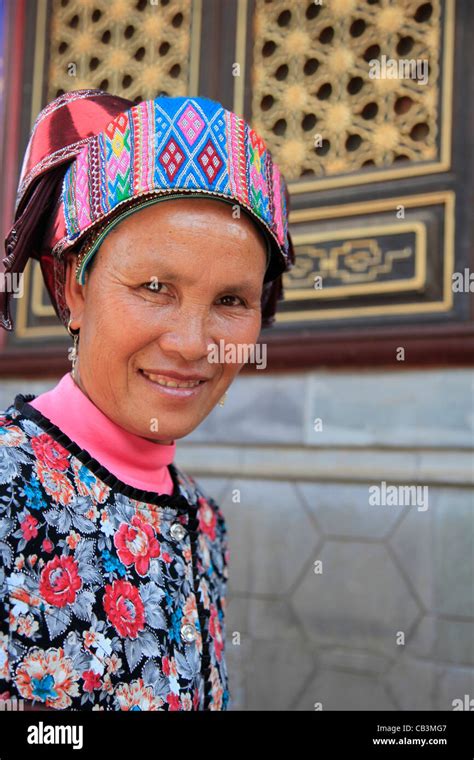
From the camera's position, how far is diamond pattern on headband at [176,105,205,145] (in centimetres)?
137

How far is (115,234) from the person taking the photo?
4.50 feet

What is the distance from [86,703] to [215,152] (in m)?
0.90

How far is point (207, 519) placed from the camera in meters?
1.81

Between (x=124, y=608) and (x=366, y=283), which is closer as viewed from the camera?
(x=124, y=608)

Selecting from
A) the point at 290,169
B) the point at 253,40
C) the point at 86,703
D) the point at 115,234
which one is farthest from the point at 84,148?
the point at 253,40

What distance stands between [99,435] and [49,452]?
0.10 m

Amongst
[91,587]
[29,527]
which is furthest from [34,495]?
[91,587]

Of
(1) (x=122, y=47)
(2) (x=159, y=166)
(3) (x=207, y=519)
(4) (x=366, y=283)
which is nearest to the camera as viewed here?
(2) (x=159, y=166)

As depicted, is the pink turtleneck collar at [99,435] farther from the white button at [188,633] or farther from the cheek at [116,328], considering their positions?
the white button at [188,633]

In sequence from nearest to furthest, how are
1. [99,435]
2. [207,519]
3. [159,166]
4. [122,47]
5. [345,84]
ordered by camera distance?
1. [159,166]
2. [99,435]
3. [207,519]
4. [345,84]
5. [122,47]

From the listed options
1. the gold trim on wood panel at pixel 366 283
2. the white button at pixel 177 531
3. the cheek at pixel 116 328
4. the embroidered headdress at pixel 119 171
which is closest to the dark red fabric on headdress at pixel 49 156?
the embroidered headdress at pixel 119 171

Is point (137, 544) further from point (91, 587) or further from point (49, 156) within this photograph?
point (49, 156)

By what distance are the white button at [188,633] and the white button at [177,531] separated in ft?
0.51

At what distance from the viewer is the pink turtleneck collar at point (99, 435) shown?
4.75ft
